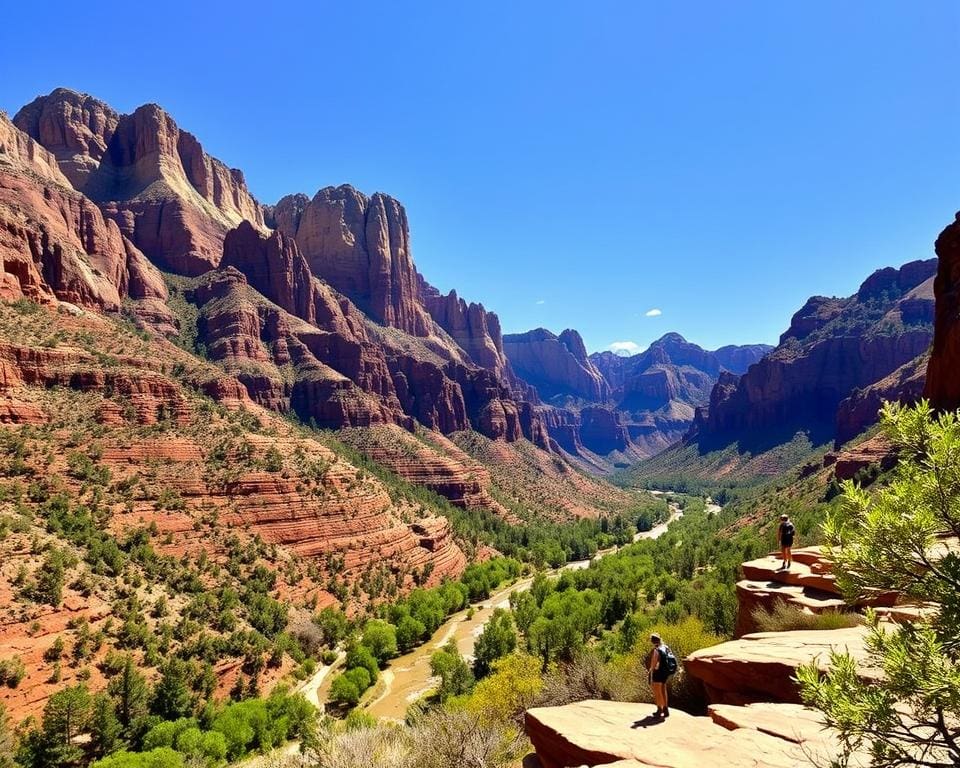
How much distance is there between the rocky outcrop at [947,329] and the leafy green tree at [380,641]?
47.9 m

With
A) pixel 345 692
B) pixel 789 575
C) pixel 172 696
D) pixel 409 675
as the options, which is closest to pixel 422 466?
pixel 409 675

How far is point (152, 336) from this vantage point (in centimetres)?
8244

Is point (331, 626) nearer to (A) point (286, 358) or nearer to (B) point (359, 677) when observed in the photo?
(B) point (359, 677)

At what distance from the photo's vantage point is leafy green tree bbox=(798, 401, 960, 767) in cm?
682

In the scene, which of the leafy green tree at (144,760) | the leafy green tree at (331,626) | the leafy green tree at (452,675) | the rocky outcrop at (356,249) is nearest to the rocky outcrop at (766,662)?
the leafy green tree at (452,675)

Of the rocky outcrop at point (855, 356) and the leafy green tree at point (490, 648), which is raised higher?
the rocky outcrop at point (855, 356)

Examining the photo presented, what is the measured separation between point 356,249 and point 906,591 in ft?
623

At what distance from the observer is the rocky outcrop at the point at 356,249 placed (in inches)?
7052

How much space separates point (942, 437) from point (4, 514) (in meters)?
51.6

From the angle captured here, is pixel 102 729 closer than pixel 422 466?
Yes

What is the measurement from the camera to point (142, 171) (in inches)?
5527

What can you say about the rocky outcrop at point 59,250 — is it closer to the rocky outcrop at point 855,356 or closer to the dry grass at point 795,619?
the dry grass at point 795,619

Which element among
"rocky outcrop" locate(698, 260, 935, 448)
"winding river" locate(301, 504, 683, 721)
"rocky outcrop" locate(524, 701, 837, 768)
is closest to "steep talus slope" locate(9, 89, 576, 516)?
"winding river" locate(301, 504, 683, 721)

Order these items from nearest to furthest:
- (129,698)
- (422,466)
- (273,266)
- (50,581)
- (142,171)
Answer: (129,698), (50,581), (422,466), (273,266), (142,171)
